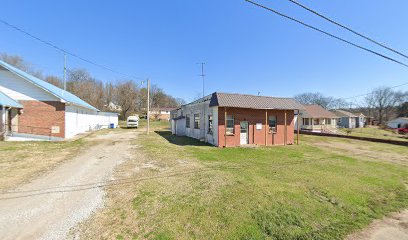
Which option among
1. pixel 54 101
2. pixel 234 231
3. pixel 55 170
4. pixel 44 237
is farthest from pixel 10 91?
pixel 234 231

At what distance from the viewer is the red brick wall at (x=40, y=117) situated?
55.9 ft

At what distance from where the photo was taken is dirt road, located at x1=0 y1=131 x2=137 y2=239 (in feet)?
13.1

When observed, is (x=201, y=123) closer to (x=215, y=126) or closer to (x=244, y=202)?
(x=215, y=126)

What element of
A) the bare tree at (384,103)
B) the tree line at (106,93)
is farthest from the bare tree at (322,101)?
the tree line at (106,93)

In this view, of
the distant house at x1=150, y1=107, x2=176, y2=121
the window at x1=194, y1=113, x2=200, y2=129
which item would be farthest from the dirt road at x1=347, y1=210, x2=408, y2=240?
the distant house at x1=150, y1=107, x2=176, y2=121

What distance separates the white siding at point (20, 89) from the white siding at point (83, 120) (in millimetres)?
2054

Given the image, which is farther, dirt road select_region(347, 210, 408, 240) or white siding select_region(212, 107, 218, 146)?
white siding select_region(212, 107, 218, 146)

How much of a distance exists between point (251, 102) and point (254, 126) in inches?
82.3

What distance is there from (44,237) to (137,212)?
1747 mm

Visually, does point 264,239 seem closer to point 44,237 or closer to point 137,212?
point 137,212

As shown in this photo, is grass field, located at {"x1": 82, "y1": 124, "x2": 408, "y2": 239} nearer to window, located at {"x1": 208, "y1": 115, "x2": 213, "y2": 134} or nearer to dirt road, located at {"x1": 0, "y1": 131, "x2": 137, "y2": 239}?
dirt road, located at {"x1": 0, "y1": 131, "x2": 137, "y2": 239}

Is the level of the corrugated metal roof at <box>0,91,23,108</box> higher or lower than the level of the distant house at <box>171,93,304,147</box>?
higher

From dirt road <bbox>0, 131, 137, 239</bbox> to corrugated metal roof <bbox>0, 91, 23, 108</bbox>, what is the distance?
11.3m

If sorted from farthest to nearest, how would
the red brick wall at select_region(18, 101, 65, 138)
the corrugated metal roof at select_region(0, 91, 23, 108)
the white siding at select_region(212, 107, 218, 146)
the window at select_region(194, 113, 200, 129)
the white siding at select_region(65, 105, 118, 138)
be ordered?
the window at select_region(194, 113, 200, 129)
the white siding at select_region(65, 105, 118, 138)
the red brick wall at select_region(18, 101, 65, 138)
the white siding at select_region(212, 107, 218, 146)
the corrugated metal roof at select_region(0, 91, 23, 108)
